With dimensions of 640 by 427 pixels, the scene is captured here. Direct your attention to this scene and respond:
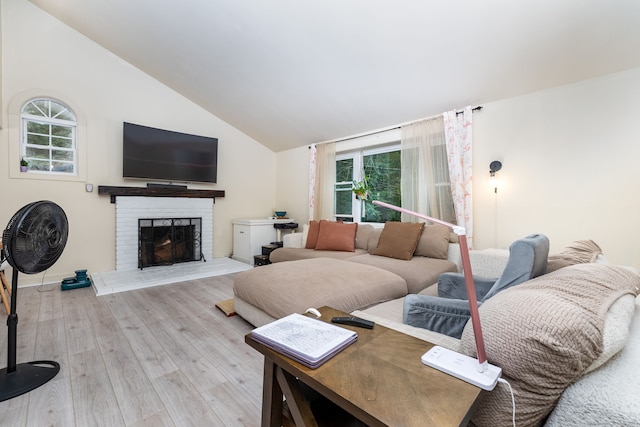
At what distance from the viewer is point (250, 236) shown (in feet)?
15.6

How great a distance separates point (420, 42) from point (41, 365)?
149 inches

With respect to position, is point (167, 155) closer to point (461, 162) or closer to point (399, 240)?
point (399, 240)

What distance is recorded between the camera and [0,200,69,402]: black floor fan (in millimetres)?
1512

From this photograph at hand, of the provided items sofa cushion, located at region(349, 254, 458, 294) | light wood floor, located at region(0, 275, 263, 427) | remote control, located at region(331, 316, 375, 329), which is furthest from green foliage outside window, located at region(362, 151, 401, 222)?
remote control, located at region(331, 316, 375, 329)

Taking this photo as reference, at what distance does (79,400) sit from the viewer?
1.51 metres

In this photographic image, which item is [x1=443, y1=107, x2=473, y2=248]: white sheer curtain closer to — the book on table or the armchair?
the armchair

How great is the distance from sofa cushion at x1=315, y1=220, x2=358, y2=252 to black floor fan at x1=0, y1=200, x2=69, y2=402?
2.70 meters

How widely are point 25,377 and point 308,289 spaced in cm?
175

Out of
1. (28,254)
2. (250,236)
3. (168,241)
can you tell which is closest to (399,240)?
(250,236)

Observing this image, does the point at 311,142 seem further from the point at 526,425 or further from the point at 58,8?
the point at 526,425

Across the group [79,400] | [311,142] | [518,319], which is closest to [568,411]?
[518,319]

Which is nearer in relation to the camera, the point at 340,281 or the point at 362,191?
the point at 340,281

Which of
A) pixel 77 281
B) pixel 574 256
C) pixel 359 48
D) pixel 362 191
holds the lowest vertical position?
pixel 77 281

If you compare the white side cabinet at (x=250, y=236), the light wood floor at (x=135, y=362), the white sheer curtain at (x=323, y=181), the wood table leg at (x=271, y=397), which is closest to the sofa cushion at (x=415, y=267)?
the light wood floor at (x=135, y=362)
